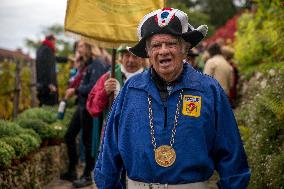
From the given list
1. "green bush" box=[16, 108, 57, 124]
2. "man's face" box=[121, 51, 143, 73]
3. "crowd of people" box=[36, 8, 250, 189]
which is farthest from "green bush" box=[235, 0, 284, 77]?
"crowd of people" box=[36, 8, 250, 189]

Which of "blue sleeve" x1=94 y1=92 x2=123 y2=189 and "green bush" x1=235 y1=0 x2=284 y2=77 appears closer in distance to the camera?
"blue sleeve" x1=94 y1=92 x2=123 y2=189

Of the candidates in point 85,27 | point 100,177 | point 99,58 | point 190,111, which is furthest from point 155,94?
point 99,58

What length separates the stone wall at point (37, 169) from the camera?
6423 millimetres

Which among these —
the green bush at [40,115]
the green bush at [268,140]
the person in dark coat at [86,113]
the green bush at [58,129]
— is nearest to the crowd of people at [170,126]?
the green bush at [268,140]

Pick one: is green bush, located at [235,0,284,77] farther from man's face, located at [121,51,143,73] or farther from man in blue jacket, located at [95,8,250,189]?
man in blue jacket, located at [95,8,250,189]

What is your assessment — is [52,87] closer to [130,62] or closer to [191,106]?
[130,62]

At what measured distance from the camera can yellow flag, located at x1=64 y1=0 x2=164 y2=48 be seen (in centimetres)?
528

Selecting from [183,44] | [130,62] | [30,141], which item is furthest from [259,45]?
[183,44]

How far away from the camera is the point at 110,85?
591 centimetres

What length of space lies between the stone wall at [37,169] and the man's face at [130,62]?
6.13 feet

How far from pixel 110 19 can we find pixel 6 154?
204 cm

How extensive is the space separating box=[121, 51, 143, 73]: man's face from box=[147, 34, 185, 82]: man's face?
2.66m

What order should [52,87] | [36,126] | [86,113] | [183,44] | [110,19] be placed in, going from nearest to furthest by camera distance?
[183,44], [110,19], [86,113], [36,126], [52,87]

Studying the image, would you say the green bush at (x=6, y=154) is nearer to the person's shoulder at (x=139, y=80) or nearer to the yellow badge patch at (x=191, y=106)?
the person's shoulder at (x=139, y=80)
